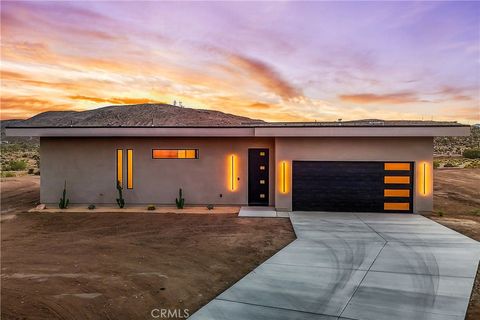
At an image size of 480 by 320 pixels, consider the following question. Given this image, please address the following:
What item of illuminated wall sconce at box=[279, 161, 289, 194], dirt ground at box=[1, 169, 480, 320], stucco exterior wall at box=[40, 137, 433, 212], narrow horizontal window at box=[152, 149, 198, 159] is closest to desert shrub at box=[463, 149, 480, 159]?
dirt ground at box=[1, 169, 480, 320]

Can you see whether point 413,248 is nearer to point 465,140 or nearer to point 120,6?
point 120,6

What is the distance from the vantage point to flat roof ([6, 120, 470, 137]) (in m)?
10.8

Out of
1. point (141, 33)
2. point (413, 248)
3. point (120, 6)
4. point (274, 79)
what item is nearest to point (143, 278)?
point (413, 248)

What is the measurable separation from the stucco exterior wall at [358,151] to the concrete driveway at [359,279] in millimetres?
3109

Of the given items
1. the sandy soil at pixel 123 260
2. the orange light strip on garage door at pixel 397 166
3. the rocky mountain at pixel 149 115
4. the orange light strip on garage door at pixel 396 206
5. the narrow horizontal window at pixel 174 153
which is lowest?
the sandy soil at pixel 123 260

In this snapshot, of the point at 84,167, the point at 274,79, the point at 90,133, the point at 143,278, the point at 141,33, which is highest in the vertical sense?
the point at 141,33

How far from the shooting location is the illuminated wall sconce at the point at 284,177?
11.7m

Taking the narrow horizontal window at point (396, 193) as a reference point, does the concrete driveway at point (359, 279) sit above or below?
below

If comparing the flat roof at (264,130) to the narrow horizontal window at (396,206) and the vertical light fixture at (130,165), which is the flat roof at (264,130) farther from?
the narrow horizontal window at (396,206)

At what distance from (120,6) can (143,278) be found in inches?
504

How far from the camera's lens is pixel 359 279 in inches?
206

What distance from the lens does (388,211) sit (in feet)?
37.5

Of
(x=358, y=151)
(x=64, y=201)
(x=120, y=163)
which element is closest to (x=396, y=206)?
(x=358, y=151)

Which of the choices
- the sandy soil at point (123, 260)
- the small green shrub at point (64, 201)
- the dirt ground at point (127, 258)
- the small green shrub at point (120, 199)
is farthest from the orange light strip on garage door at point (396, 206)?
the small green shrub at point (64, 201)
